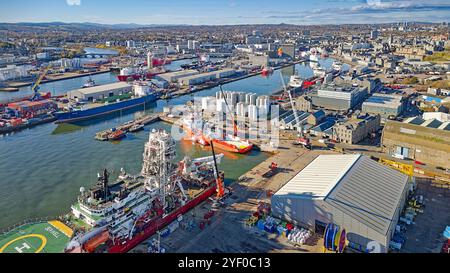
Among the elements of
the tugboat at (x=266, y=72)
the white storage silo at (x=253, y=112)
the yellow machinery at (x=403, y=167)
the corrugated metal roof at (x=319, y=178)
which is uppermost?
the tugboat at (x=266, y=72)

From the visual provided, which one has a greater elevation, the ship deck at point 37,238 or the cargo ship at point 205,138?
the cargo ship at point 205,138

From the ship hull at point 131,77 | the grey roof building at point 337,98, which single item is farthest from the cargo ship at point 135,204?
the ship hull at point 131,77

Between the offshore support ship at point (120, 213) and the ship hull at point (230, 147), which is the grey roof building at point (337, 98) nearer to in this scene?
the ship hull at point (230, 147)

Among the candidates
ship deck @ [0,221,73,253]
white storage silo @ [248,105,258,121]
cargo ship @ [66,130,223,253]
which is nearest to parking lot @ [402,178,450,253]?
cargo ship @ [66,130,223,253]

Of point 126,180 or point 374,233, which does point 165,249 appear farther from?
point 374,233

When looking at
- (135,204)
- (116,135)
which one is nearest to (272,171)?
(135,204)

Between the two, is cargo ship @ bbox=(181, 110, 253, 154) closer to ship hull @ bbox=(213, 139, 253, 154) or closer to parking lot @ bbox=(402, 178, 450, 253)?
ship hull @ bbox=(213, 139, 253, 154)
